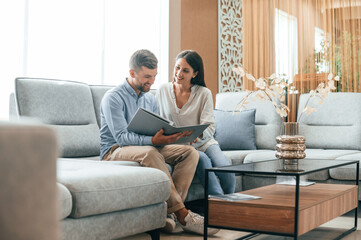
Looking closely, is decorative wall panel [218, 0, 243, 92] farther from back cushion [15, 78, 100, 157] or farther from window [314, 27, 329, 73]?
back cushion [15, 78, 100, 157]

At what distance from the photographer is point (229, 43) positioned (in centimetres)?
560

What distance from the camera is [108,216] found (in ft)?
6.95

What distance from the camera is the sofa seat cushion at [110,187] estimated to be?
1.98 metres

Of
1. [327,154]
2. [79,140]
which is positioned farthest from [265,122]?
[79,140]

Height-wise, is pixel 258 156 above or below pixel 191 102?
below

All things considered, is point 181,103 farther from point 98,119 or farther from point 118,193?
point 118,193

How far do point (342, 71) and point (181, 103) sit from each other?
266 cm

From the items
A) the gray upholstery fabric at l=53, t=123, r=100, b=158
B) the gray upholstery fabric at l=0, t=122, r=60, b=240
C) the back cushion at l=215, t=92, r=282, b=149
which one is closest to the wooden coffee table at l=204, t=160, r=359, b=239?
the gray upholstery fabric at l=53, t=123, r=100, b=158

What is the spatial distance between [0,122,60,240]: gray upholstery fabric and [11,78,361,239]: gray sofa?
1.36 m

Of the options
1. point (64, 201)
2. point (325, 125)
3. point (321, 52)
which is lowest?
point (64, 201)

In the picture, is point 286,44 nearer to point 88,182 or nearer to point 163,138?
point 163,138

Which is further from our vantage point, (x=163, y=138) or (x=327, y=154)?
(x=327, y=154)

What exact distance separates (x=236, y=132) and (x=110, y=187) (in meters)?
2.15

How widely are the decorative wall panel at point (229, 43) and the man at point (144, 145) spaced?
255cm
